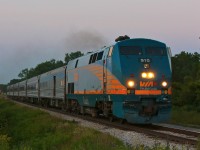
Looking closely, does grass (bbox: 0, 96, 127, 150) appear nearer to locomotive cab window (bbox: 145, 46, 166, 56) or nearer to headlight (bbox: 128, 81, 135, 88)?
headlight (bbox: 128, 81, 135, 88)

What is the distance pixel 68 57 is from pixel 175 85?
108m

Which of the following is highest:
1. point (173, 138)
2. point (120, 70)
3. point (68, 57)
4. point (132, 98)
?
point (68, 57)

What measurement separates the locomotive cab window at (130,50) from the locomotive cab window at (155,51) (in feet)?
1.29

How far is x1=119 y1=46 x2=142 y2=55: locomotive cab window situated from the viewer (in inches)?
715

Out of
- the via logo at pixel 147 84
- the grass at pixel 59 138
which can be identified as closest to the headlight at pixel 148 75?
the via logo at pixel 147 84

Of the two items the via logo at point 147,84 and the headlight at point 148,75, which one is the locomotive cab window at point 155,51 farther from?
the via logo at point 147,84

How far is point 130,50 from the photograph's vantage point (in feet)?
60.2

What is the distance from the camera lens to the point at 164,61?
18.5 meters

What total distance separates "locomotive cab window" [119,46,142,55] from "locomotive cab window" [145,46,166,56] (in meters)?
0.39

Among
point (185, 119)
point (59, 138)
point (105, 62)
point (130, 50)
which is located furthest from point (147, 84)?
point (185, 119)

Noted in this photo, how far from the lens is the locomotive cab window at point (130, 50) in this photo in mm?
18156

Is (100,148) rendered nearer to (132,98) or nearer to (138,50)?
(132,98)

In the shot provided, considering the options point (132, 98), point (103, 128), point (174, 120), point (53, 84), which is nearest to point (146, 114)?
point (132, 98)

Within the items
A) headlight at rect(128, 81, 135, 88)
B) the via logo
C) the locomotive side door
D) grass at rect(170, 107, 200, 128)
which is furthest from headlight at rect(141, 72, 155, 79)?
grass at rect(170, 107, 200, 128)
